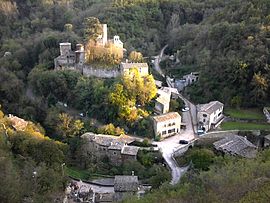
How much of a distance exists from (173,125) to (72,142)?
729 centimetres

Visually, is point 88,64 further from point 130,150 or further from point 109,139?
point 130,150

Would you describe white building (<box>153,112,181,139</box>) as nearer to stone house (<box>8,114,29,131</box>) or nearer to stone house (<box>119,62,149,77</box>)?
stone house (<box>119,62,149,77</box>)

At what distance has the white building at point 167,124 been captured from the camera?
3098 centimetres

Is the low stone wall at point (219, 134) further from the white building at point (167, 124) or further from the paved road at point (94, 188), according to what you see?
the paved road at point (94, 188)

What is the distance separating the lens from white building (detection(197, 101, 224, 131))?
3167 centimetres

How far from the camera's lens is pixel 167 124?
3123 cm

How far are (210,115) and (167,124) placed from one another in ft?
10.4

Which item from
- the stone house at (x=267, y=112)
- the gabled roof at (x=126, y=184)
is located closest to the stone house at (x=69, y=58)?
the gabled roof at (x=126, y=184)

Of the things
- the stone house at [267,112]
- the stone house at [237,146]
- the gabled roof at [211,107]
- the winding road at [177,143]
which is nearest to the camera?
the stone house at [237,146]

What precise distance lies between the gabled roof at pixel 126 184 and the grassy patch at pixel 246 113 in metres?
11.1

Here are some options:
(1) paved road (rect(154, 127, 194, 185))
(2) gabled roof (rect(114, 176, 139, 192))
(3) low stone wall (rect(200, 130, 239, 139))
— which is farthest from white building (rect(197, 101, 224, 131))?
(2) gabled roof (rect(114, 176, 139, 192))

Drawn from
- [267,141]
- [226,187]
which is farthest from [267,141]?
[226,187]

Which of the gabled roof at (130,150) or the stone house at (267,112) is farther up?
the stone house at (267,112)

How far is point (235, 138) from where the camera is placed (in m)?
29.4
